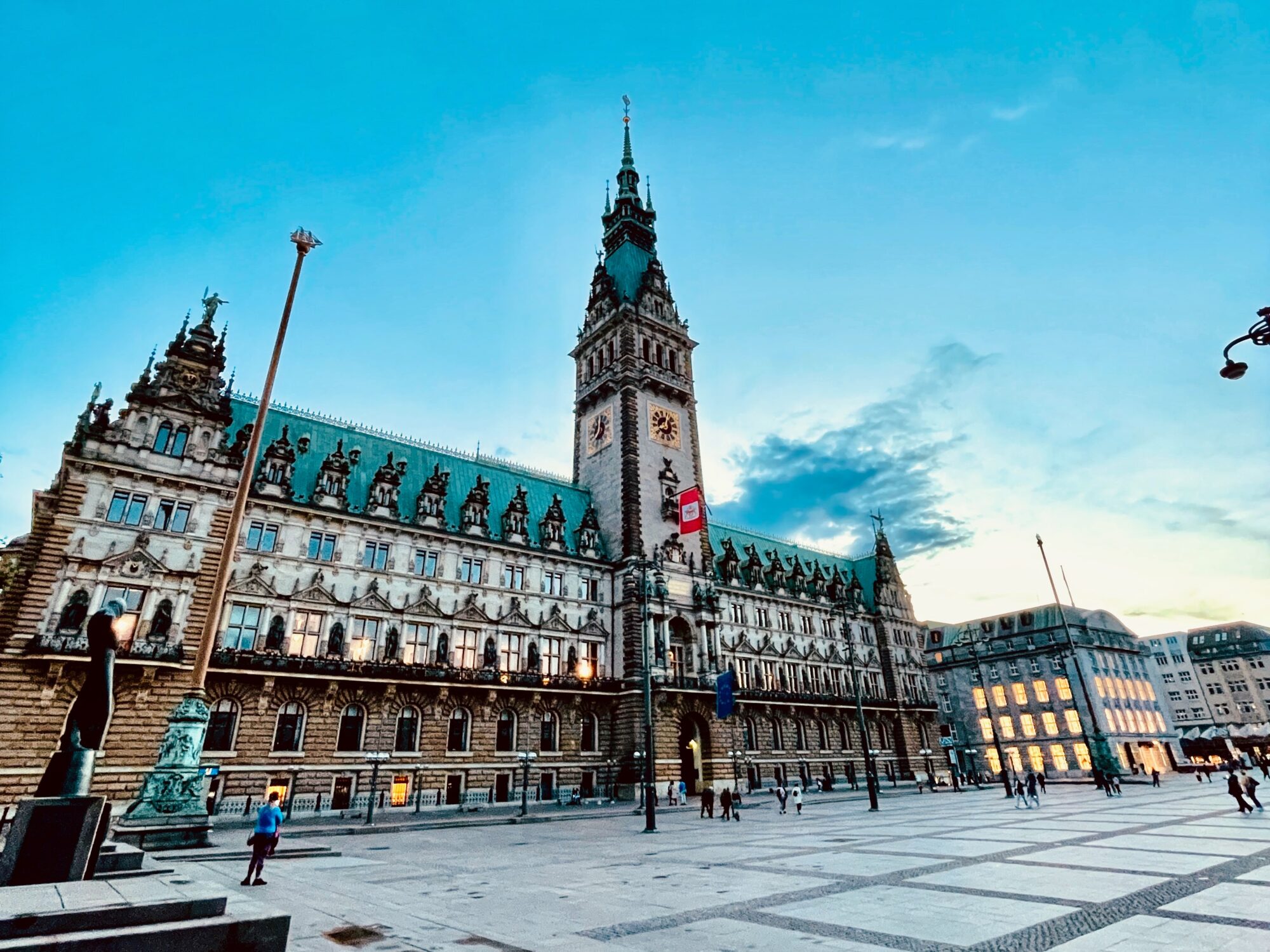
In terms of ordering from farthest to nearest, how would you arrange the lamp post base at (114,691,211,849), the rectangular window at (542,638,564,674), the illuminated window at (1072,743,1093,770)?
the illuminated window at (1072,743,1093,770)
the rectangular window at (542,638,564,674)
the lamp post base at (114,691,211,849)

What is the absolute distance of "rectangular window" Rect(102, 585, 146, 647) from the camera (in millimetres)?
31484

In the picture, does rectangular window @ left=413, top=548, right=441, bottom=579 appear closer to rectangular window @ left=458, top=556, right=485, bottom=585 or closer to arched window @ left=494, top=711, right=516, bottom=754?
rectangular window @ left=458, top=556, right=485, bottom=585

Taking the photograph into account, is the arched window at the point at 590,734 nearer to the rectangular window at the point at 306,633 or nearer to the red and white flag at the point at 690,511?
the red and white flag at the point at 690,511

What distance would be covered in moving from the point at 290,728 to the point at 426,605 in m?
10.0

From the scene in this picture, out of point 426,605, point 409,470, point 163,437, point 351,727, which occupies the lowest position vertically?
point 351,727

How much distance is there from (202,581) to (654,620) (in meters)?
29.1

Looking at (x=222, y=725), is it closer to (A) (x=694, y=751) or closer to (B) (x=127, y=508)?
(B) (x=127, y=508)

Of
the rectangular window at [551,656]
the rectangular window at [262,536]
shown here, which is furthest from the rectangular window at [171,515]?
the rectangular window at [551,656]

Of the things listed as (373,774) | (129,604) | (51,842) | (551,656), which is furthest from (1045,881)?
(129,604)

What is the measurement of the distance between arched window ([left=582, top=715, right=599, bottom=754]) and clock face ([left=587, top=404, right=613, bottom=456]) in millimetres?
23489

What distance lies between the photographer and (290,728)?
35.4 m

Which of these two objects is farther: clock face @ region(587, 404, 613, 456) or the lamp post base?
clock face @ region(587, 404, 613, 456)

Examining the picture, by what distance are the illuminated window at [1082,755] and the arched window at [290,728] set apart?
251 ft

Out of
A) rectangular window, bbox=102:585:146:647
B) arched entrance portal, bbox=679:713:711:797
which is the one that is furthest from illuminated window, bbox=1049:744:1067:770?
rectangular window, bbox=102:585:146:647
